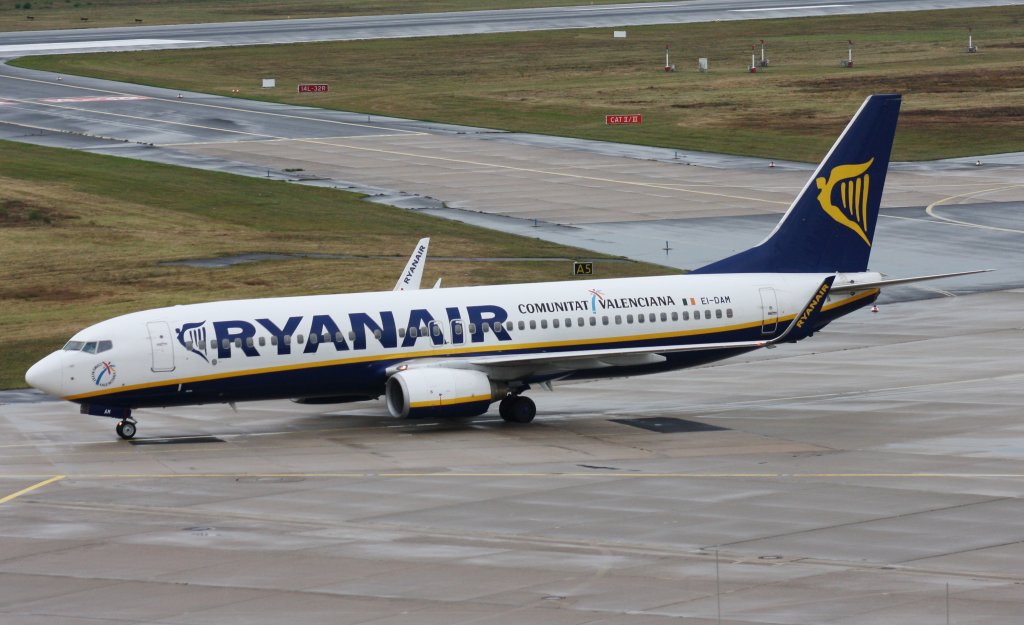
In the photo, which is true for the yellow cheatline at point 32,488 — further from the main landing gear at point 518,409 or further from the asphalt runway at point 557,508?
the main landing gear at point 518,409

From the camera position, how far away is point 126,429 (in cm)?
4503

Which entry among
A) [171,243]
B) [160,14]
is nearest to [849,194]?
[171,243]

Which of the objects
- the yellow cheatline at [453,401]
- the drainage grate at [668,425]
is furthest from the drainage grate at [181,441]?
the drainage grate at [668,425]

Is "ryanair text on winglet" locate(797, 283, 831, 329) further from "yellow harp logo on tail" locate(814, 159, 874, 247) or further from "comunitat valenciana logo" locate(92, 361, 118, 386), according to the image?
"comunitat valenciana logo" locate(92, 361, 118, 386)

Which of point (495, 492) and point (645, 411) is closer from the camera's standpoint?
point (495, 492)

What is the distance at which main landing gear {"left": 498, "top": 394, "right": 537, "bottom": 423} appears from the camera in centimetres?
4650

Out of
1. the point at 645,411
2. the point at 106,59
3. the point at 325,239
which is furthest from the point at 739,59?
the point at 645,411

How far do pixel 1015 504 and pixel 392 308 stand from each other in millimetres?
18321

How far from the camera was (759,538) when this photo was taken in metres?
32.1

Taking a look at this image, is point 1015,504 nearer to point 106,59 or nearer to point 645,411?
point 645,411

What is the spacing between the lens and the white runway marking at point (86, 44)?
152675 mm

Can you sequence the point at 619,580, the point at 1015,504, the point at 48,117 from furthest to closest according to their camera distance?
the point at 48,117
the point at 1015,504
the point at 619,580

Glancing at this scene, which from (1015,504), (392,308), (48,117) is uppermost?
(48,117)

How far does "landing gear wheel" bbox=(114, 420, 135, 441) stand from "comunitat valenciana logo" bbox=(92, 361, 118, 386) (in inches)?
78.2
